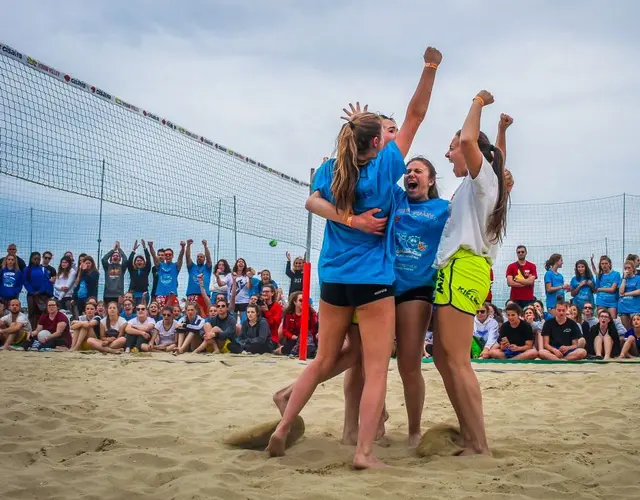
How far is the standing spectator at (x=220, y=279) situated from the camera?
1143 cm

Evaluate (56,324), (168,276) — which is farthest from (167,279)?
(56,324)

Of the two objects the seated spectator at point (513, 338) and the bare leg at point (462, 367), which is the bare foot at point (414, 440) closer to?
the bare leg at point (462, 367)

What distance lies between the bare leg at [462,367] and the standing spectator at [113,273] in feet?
29.3

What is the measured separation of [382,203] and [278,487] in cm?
137

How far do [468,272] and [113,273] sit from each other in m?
9.15

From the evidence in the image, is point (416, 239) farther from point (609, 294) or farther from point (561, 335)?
point (609, 294)

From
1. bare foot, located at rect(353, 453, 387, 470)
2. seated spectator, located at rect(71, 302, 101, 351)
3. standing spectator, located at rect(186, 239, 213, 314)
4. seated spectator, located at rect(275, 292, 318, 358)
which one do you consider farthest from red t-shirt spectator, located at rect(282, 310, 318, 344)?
bare foot, located at rect(353, 453, 387, 470)

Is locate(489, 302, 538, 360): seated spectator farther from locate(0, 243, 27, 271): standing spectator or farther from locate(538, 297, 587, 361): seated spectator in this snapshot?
locate(0, 243, 27, 271): standing spectator

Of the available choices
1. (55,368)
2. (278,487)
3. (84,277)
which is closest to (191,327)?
(84,277)

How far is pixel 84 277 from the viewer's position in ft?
37.4

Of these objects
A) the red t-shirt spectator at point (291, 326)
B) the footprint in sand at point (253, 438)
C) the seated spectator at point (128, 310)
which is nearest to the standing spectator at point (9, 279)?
the seated spectator at point (128, 310)

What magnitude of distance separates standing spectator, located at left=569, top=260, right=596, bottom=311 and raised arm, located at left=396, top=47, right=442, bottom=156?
316 inches

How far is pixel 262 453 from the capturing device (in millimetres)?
3398

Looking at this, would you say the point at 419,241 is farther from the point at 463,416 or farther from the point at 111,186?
the point at 111,186
